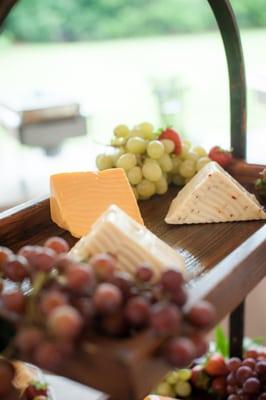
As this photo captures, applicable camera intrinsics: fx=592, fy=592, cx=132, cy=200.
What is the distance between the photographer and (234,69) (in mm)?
1075

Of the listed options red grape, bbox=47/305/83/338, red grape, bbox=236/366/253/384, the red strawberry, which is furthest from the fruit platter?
red grape, bbox=236/366/253/384

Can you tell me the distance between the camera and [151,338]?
19.8 inches

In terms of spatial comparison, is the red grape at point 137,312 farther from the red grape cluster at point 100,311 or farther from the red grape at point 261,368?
the red grape at point 261,368

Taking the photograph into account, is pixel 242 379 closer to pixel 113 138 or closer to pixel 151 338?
pixel 113 138

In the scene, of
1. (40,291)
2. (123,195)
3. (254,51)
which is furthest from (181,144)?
(254,51)

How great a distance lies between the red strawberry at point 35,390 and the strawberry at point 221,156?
20.7 inches

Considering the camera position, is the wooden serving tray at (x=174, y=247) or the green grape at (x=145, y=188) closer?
the wooden serving tray at (x=174, y=247)

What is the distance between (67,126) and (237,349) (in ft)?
5.33

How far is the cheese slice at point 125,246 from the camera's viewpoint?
0.67 meters

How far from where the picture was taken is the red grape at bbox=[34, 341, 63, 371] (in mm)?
471

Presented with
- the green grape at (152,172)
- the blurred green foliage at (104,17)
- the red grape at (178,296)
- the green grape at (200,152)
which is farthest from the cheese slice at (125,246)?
the blurred green foliage at (104,17)

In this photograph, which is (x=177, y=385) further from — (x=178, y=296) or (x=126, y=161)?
(x=178, y=296)

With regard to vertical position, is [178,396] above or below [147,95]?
below

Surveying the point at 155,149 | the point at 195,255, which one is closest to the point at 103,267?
the point at 195,255
